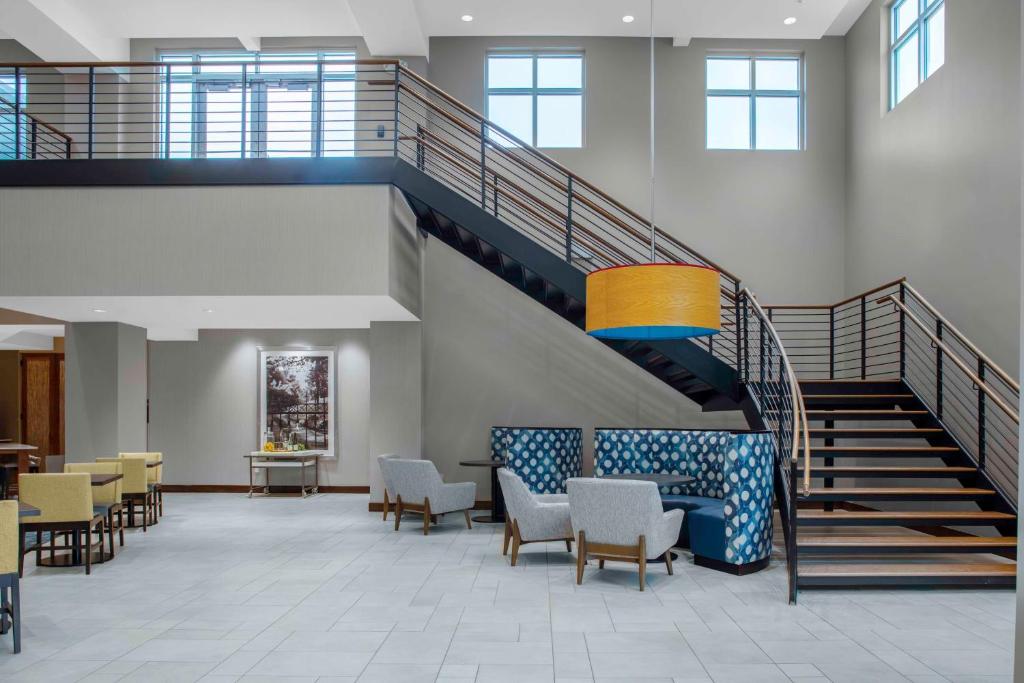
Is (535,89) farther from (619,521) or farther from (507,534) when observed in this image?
(619,521)

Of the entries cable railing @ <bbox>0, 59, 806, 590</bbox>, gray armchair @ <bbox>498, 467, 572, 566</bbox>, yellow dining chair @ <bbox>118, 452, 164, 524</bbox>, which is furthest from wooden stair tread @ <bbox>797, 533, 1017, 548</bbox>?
yellow dining chair @ <bbox>118, 452, 164, 524</bbox>

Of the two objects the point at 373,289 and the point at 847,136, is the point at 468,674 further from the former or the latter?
the point at 847,136

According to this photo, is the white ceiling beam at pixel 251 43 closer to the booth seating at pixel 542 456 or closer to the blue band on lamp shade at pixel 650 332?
the booth seating at pixel 542 456

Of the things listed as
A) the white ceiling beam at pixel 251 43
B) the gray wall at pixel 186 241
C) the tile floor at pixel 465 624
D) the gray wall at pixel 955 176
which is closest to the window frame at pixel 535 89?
the white ceiling beam at pixel 251 43

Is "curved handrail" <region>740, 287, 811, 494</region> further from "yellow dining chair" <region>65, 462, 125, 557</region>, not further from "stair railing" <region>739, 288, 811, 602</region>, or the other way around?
"yellow dining chair" <region>65, 462, 125, 557</region>

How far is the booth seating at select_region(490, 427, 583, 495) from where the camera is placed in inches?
384

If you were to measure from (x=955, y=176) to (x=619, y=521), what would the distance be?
5319 mm

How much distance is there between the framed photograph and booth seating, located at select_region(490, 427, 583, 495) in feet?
12.3

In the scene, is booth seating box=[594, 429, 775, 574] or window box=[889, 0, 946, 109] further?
window box=[889, 0, 946, 109]

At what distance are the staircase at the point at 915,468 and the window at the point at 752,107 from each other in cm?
256

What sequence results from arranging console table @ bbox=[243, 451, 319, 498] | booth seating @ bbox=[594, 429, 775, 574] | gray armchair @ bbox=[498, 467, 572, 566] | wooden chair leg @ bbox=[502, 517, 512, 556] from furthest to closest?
console table @ bbox=[243, 451, 319, 498]
wooden chair leg @ bbox=[502, 517, 512, 556]
gray armchair @ bbox=[498, 467, 572, 566]
booth seating @ bbox=[594, 429, 775, 574]

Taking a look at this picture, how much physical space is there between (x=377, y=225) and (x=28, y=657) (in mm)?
4439

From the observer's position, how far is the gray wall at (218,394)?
1252 cm

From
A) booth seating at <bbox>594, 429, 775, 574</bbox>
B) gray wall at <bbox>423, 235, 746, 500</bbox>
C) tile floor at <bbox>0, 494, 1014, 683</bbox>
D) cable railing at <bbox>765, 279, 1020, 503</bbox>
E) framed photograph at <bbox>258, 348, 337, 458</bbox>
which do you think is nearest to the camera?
tile floor at <bbox>0, 494, 1014, 683</bbox>
